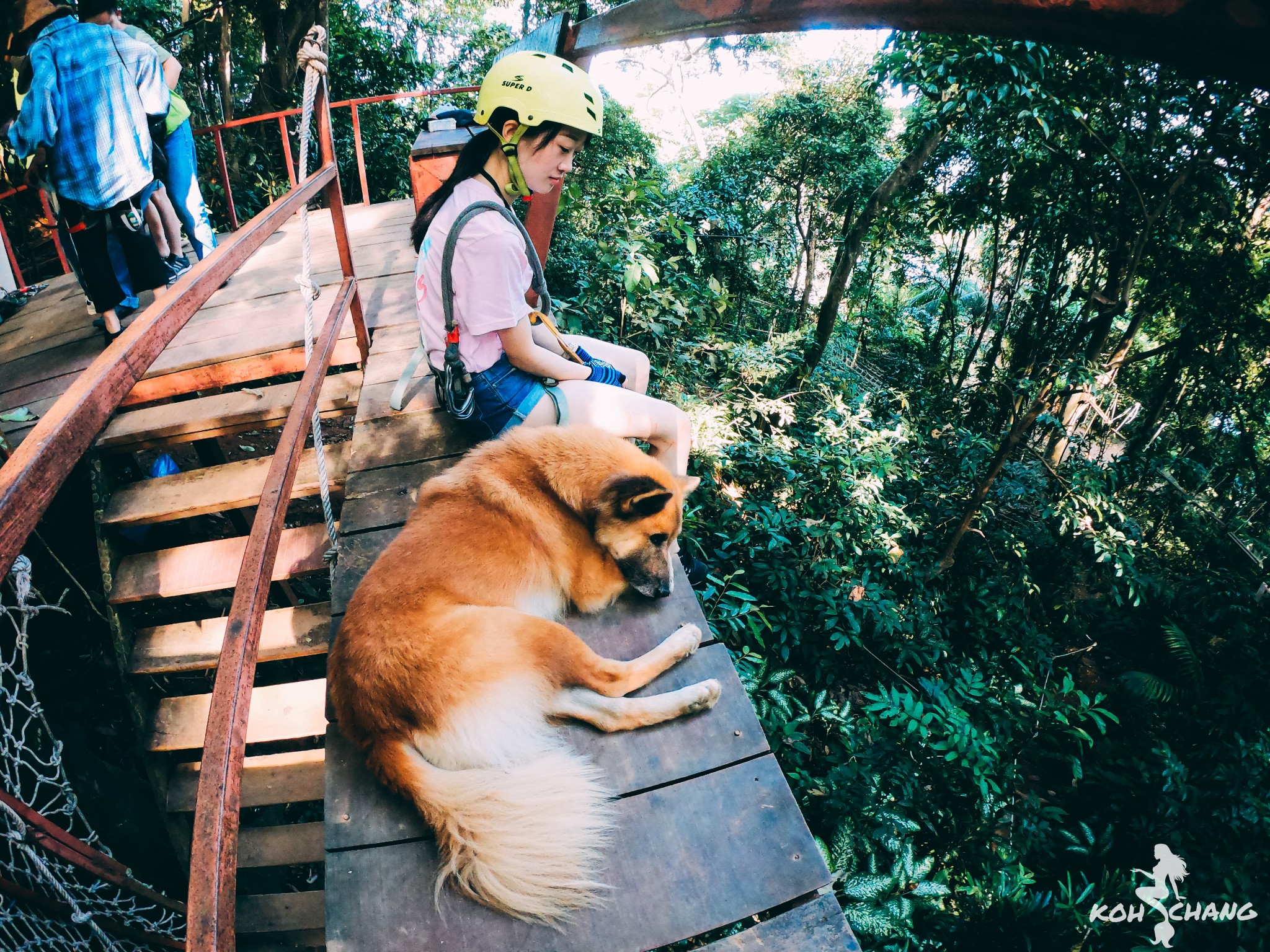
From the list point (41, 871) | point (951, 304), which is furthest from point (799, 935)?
point (951, 304)

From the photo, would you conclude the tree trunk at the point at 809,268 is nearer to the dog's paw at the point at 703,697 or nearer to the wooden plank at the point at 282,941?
the dog's paw at the point at 703,697

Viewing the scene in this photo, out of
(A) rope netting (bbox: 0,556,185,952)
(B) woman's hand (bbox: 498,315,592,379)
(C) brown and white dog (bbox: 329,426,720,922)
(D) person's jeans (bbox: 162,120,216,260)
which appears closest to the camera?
(C) brown and white dog (bbox: 329,426,720,922)

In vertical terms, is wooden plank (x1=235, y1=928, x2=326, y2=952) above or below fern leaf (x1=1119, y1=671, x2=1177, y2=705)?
above

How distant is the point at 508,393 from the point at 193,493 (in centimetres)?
187

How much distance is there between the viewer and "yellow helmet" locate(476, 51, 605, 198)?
7.79 ft

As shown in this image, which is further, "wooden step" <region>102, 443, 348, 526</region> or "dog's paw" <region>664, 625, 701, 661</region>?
"wooden step" <region>102, 443, 348, 526</region>

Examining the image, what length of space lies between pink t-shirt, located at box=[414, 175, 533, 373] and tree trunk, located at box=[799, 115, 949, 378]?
6081 mm

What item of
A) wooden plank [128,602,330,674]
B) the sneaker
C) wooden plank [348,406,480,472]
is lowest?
wooden plank [128,602,330,674]

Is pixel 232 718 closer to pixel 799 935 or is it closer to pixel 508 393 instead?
pixel 799 935

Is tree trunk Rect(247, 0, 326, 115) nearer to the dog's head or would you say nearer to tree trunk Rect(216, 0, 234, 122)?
tree trunk Rect(216, 0, 234, 122)

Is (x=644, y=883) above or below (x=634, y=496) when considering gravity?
below

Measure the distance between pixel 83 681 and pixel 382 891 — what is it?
11.0 feet

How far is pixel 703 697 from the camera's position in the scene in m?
1.97

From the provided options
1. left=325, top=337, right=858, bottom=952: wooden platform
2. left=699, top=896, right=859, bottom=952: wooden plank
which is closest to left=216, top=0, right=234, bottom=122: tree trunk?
left=325, top=337, right=858, bottom=952: wooden platform
